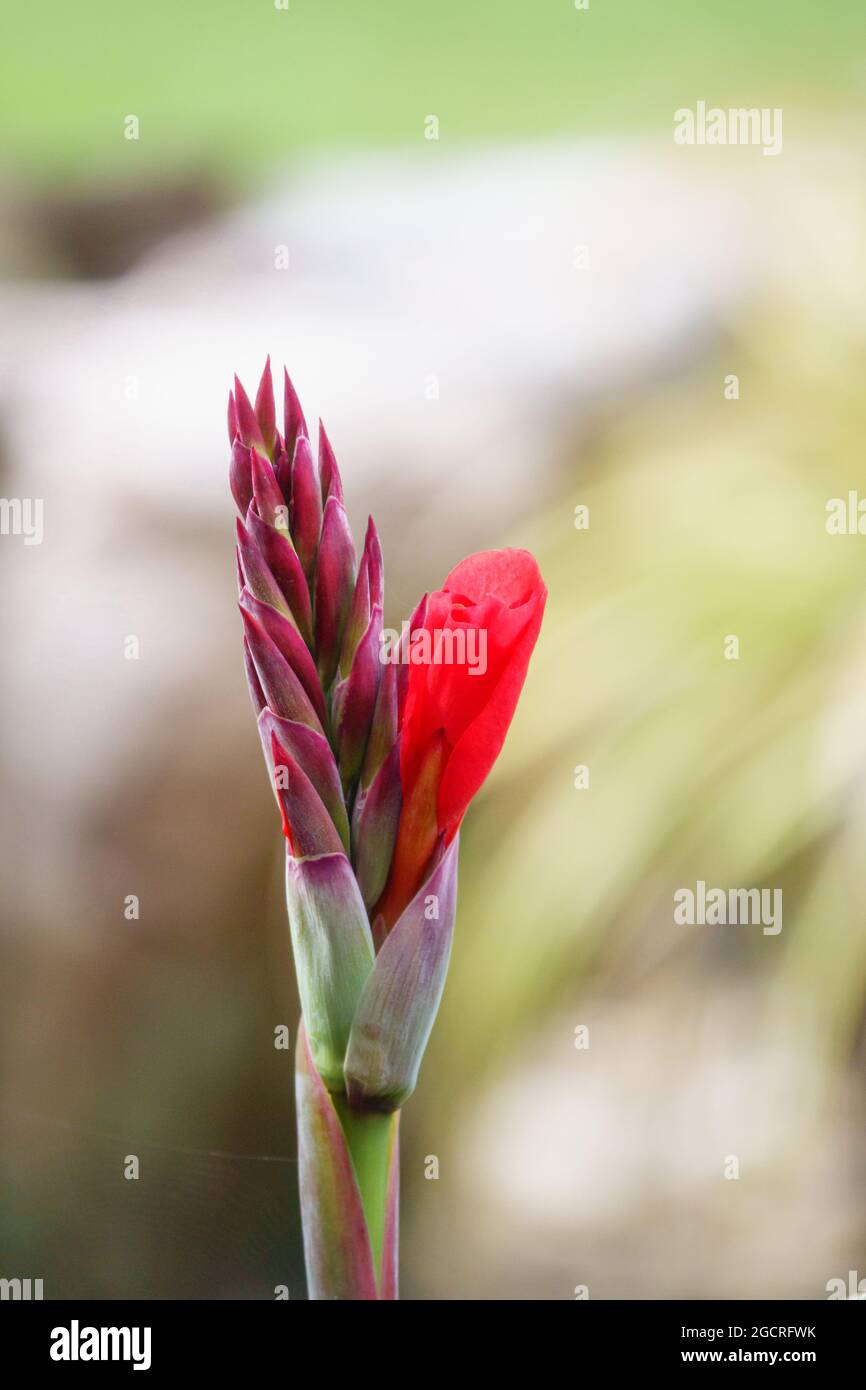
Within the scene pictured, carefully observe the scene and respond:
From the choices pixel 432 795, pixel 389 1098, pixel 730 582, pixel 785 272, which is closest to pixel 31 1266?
pixel 389 1098

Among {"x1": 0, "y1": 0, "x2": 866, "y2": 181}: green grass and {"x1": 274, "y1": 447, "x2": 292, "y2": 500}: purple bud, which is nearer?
{"x1": 274, "y1": 447, "x2": 292, "y2": 500}: purple bud

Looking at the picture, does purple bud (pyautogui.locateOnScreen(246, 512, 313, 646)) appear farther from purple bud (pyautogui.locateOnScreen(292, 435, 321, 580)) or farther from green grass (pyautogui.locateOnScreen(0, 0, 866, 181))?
green grass (pyautogui.locateOnScreen(0, 0, 866, 181))

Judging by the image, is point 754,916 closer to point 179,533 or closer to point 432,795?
point 432,795

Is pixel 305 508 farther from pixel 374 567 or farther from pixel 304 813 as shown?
pixel 304 813

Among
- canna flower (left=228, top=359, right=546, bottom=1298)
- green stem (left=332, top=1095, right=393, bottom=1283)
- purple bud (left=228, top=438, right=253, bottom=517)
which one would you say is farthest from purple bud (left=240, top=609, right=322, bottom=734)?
green stem (left=332, top=1095, right=393, bottom=1283)

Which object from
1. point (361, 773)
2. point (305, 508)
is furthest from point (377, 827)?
point (305, 508)

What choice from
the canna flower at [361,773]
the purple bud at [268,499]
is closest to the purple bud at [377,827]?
the canna flower at [361,773]

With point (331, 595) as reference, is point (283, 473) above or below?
above

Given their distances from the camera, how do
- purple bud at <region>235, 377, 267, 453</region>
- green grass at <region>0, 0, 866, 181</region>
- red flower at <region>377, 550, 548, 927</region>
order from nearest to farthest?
red flower at <region>377, 550, 548, 927</region> < purple bud at <region>235, 377, 267, 453</region> < green grass at <region>0, 0, 866, 181</region>
